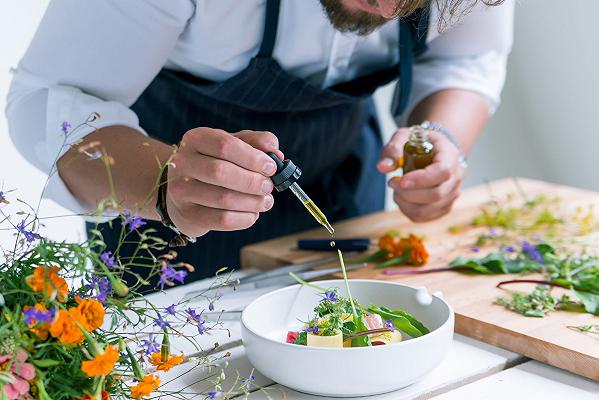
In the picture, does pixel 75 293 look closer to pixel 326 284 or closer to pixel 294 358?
pixel 294 358

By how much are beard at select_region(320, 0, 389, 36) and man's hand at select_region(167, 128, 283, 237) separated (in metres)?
0.31

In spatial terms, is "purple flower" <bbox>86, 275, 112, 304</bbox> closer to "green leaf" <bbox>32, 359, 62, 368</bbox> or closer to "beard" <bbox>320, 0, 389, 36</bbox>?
"green leaf" <bbox>32, 359, 62, 368</bbox>

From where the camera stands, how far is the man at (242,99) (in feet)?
3.32

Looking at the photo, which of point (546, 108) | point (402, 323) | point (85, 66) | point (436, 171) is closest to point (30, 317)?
point (402, 323)

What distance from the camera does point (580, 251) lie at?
4.31 ft

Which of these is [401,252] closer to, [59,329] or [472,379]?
[472,379]

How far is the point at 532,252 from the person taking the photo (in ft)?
4.11

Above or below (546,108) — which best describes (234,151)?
above

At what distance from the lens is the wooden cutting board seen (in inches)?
38.2

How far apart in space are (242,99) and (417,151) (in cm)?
30

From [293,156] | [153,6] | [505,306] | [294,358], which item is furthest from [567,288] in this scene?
[153,6]

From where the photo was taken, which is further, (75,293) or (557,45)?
(557,45)

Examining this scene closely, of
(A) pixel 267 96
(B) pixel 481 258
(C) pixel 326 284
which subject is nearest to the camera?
(C) pixel 326 284

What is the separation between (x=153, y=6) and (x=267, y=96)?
0.94 feet
